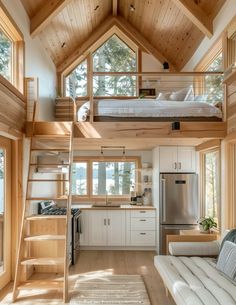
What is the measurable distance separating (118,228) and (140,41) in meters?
3.88

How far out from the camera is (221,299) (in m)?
2.44

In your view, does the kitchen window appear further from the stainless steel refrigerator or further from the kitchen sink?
the kitchen sink

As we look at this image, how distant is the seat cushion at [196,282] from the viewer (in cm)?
248

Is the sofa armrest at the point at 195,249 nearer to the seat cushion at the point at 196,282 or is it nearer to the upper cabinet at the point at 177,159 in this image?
the seat cushion at the point at 196,282

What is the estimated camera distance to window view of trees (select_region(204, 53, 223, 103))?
4.85 meters

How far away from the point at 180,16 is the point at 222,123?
2151mm

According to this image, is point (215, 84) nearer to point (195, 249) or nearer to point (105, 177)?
point (195, 249)

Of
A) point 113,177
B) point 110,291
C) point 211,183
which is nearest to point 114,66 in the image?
point 113,177

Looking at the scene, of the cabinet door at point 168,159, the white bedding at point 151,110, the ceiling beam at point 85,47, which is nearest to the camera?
the white bedding at point 151,110

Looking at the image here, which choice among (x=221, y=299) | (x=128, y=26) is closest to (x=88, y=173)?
(x=128, y=26)

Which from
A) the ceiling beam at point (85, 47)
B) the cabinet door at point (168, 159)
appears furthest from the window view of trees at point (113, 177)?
the ceiling beam at point (85, 47)

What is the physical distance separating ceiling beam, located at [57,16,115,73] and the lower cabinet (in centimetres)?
308

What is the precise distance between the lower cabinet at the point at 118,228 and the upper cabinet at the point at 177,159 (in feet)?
3.04

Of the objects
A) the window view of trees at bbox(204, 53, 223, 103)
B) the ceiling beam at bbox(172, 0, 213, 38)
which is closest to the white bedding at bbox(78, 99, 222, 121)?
the window view of trees at bbox(204, 53, 223, 103)
